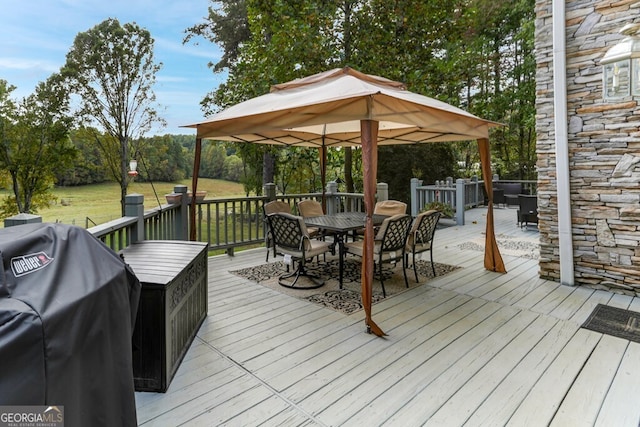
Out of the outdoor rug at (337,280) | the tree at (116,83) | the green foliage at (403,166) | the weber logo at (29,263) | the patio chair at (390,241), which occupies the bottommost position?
the outdoor rug at (337,280)

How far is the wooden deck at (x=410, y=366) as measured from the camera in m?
2.01

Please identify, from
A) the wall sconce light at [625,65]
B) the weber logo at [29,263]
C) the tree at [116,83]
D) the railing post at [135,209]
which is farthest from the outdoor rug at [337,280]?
the tree at [116,83]

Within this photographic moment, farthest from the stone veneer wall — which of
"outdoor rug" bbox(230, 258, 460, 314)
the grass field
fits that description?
the grass field

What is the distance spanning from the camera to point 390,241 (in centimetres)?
397

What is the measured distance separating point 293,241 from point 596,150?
350 centimetres

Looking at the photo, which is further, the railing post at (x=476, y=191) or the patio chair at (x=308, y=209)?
the railing post at (x=476, y=191)

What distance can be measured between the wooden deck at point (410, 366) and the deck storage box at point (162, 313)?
0.38 feet

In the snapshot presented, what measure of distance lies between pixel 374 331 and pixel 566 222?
2.82 meters

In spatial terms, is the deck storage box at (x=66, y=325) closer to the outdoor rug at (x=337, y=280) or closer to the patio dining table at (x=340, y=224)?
the outdoor rug at (x=337, y=280)

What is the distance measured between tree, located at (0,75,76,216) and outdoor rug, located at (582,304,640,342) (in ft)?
43.8

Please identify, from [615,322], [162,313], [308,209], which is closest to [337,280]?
[308,209]

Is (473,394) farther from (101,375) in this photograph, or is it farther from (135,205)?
A: (135,205)

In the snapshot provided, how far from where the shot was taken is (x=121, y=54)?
11.6m

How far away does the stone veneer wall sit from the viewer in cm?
378
